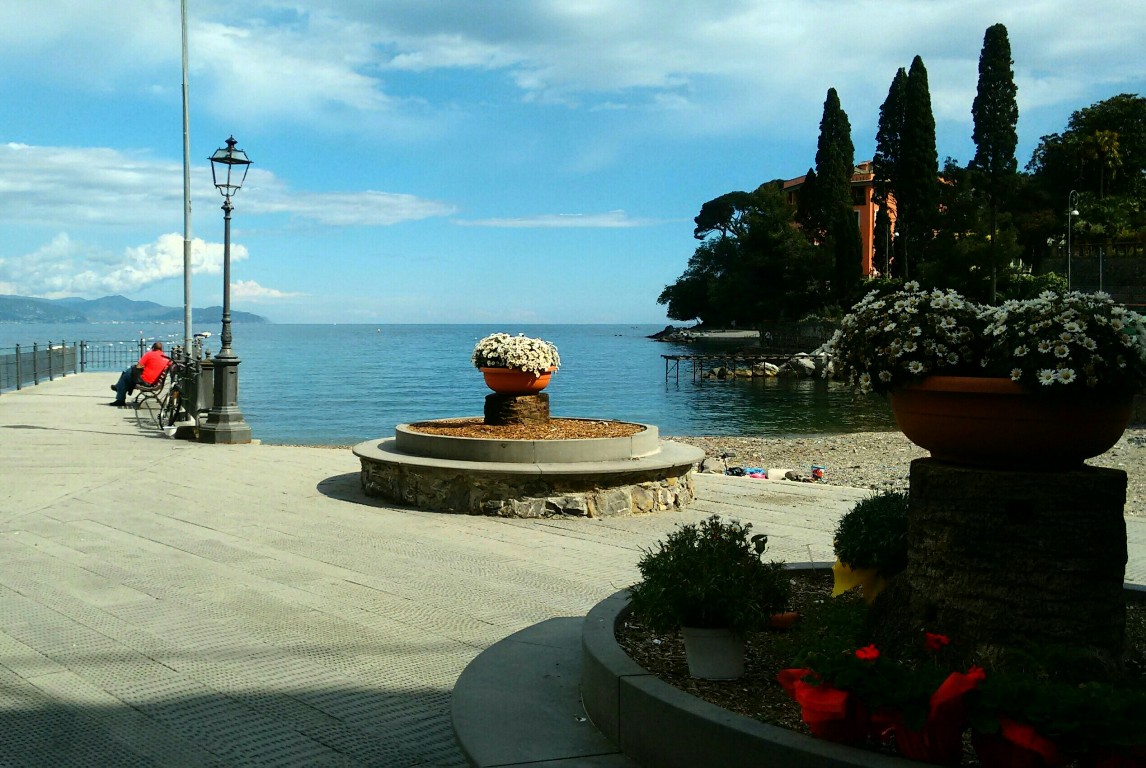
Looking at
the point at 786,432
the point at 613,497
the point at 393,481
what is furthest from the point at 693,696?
the point at 786,432

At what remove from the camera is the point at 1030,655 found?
3145mm

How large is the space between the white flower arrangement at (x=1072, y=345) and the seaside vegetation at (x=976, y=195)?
5050 centimetres

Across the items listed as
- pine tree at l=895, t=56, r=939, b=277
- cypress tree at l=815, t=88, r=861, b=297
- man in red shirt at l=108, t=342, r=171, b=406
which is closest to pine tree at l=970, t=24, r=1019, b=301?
pine tree at l=895, t=56, r=939, b=277

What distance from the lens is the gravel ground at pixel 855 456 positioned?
17.4 m

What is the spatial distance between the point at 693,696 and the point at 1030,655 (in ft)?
3.62

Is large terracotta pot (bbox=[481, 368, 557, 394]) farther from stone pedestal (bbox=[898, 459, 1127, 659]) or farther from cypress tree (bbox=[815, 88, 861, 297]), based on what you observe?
cypress tree (bbox=[815, 88, 861, 297])

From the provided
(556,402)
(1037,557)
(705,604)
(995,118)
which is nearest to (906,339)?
(1037,557)

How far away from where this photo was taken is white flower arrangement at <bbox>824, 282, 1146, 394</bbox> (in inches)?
127

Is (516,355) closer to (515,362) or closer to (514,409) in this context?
(515,362)

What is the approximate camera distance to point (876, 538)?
14.3 feet

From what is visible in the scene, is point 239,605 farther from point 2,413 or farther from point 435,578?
point 2,413

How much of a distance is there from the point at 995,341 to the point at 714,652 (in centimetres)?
156

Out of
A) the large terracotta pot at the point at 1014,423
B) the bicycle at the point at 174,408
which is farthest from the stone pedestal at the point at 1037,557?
the bicycle at the point at 174,408

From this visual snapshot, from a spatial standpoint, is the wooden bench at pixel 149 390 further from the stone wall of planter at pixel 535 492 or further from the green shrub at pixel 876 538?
the green shrub at pixel 876 538
